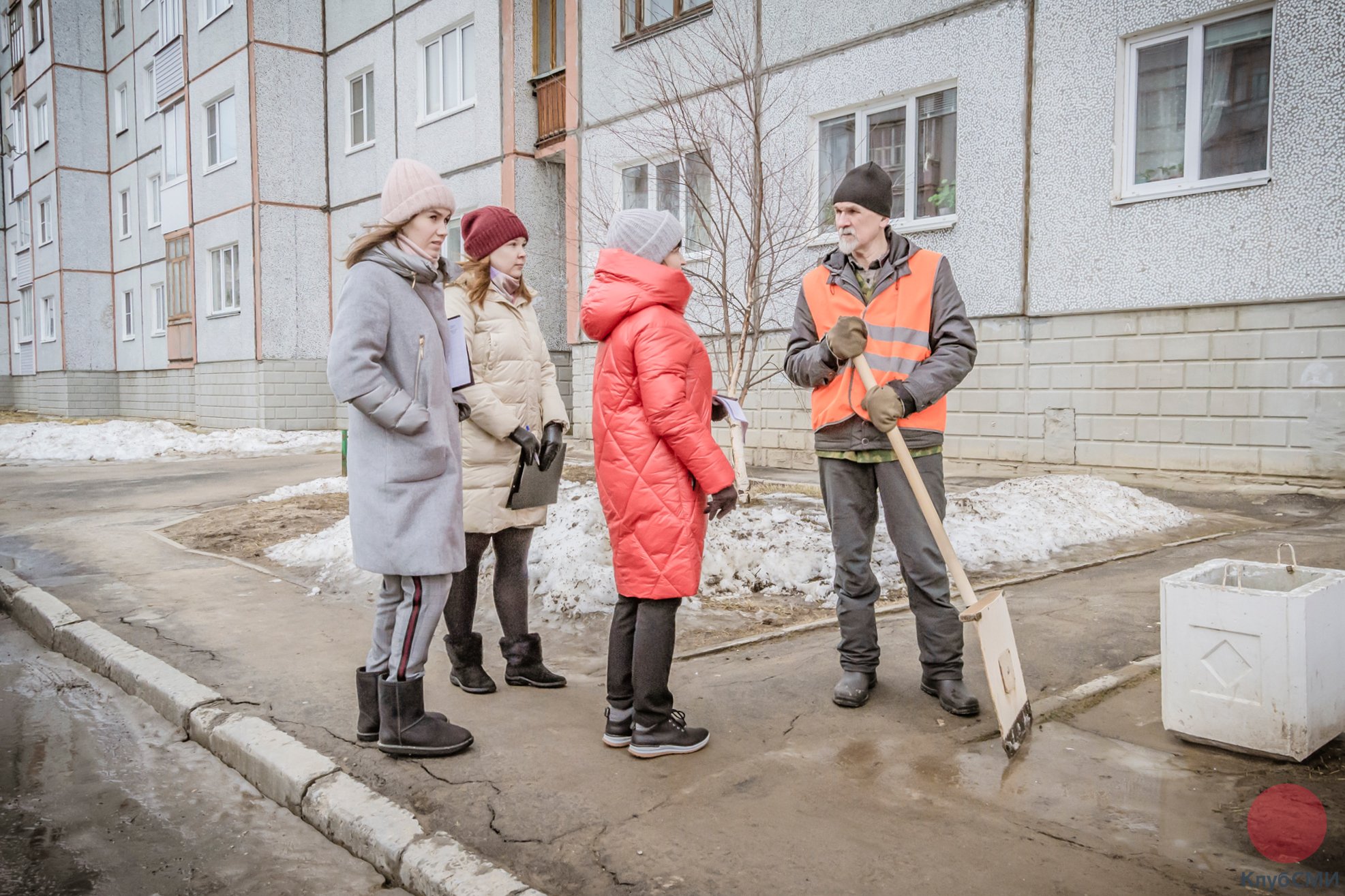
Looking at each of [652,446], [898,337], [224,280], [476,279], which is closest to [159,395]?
[224,280]

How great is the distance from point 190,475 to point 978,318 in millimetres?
10587

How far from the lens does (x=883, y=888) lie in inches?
98.5

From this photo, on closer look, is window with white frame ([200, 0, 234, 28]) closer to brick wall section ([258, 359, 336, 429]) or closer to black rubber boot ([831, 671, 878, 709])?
brick wall section ([258, 359, 336, 429])

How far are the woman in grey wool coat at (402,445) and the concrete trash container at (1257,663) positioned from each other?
244 cm

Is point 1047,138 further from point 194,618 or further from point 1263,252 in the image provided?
point 194,618

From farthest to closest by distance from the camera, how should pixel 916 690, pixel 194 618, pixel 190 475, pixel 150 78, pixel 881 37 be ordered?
pixel 150 78 → pixel 190 475 → pixel 881 37 → pixel 194 618 → pixel 916 690

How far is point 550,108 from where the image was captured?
1574 cm

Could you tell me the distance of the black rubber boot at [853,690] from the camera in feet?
12.6

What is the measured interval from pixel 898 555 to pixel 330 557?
15.2ft

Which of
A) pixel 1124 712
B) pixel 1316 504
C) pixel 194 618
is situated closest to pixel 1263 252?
pixel 1316 504

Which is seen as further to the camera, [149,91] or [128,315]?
[128,315]

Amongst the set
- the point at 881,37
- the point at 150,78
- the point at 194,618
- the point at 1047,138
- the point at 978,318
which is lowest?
the point at 194,618

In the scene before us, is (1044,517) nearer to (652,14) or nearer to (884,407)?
(884,407)

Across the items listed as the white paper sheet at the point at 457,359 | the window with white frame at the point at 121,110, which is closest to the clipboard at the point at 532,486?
the white paper sheet at the point at 457,359
